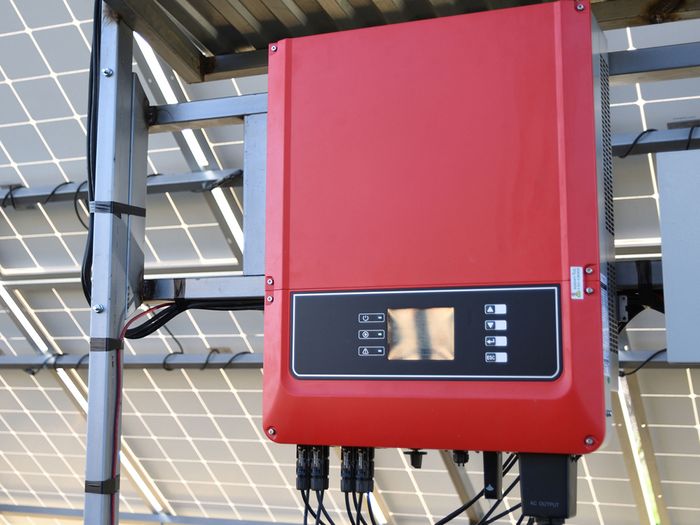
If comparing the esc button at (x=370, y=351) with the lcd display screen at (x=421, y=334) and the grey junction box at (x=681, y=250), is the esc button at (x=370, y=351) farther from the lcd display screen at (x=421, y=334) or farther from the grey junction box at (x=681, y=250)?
the grey junction box at (x=681, y=250)

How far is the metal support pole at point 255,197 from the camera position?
90.5 inches

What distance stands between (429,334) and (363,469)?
1.25ft

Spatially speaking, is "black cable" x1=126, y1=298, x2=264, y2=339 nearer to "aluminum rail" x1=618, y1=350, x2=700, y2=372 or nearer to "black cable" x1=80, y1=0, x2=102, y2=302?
"black cable" x1=80, y1=0, x2=102, y2=302

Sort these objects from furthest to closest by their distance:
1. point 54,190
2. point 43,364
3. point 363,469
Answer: point 43,364 → point 54,190 → point 363,469

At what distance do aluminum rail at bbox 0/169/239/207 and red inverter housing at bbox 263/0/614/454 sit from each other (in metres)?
3.25

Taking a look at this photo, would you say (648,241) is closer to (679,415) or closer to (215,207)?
(679,415)

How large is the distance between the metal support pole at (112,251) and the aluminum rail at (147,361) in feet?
Answer: 12.1

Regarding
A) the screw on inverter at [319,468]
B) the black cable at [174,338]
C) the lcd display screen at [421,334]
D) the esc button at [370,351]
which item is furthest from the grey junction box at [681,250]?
the black cable at [174,338]

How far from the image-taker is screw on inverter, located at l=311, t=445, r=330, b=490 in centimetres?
213

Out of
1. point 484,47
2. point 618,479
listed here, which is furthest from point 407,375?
point 618,479

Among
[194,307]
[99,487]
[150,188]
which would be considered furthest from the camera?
[150,188]

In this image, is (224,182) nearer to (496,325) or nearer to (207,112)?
(207,112)

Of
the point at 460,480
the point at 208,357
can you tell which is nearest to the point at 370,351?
the point at 208,357

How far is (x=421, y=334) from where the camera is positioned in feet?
6.46
